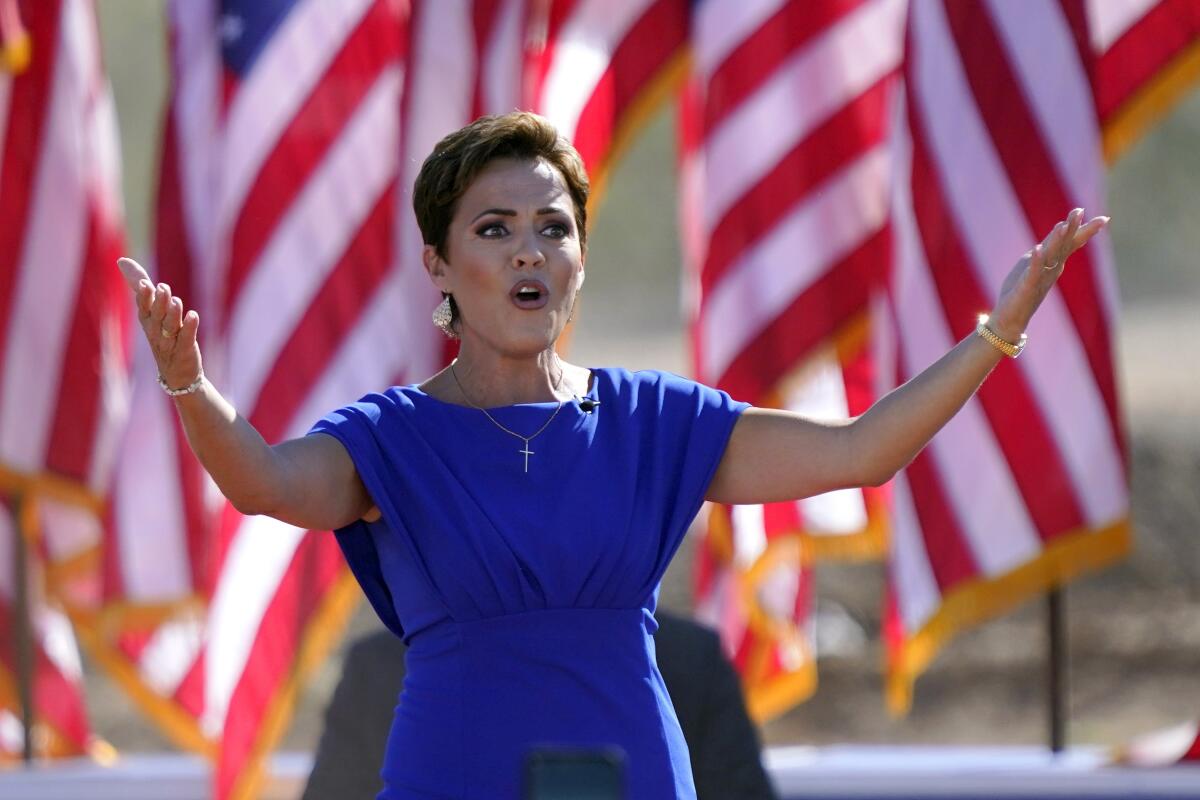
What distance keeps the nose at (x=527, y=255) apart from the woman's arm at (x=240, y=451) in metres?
0.28

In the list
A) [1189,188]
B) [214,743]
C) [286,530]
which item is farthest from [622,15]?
[1189,188]

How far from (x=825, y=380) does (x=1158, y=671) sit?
829cm

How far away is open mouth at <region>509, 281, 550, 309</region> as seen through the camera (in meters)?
2.35

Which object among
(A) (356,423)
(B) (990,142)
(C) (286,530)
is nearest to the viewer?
(A) (356,423)

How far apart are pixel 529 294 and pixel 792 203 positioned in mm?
3063

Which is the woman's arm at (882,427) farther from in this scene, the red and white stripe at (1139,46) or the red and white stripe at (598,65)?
the red and white stripe at (598,65)

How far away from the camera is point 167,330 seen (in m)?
2.14

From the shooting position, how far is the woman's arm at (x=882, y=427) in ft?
7.50

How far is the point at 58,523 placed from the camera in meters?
5.99

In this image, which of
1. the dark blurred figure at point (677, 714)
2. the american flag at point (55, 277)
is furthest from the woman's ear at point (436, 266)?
the american flag at point (55, 277)

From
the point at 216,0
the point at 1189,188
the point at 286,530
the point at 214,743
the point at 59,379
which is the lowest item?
the point at 214,743

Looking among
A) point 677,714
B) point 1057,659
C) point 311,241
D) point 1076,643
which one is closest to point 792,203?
point 311,241

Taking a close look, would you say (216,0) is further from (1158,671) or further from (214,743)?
(1158,671)

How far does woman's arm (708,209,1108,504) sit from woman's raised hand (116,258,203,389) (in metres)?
0.61
